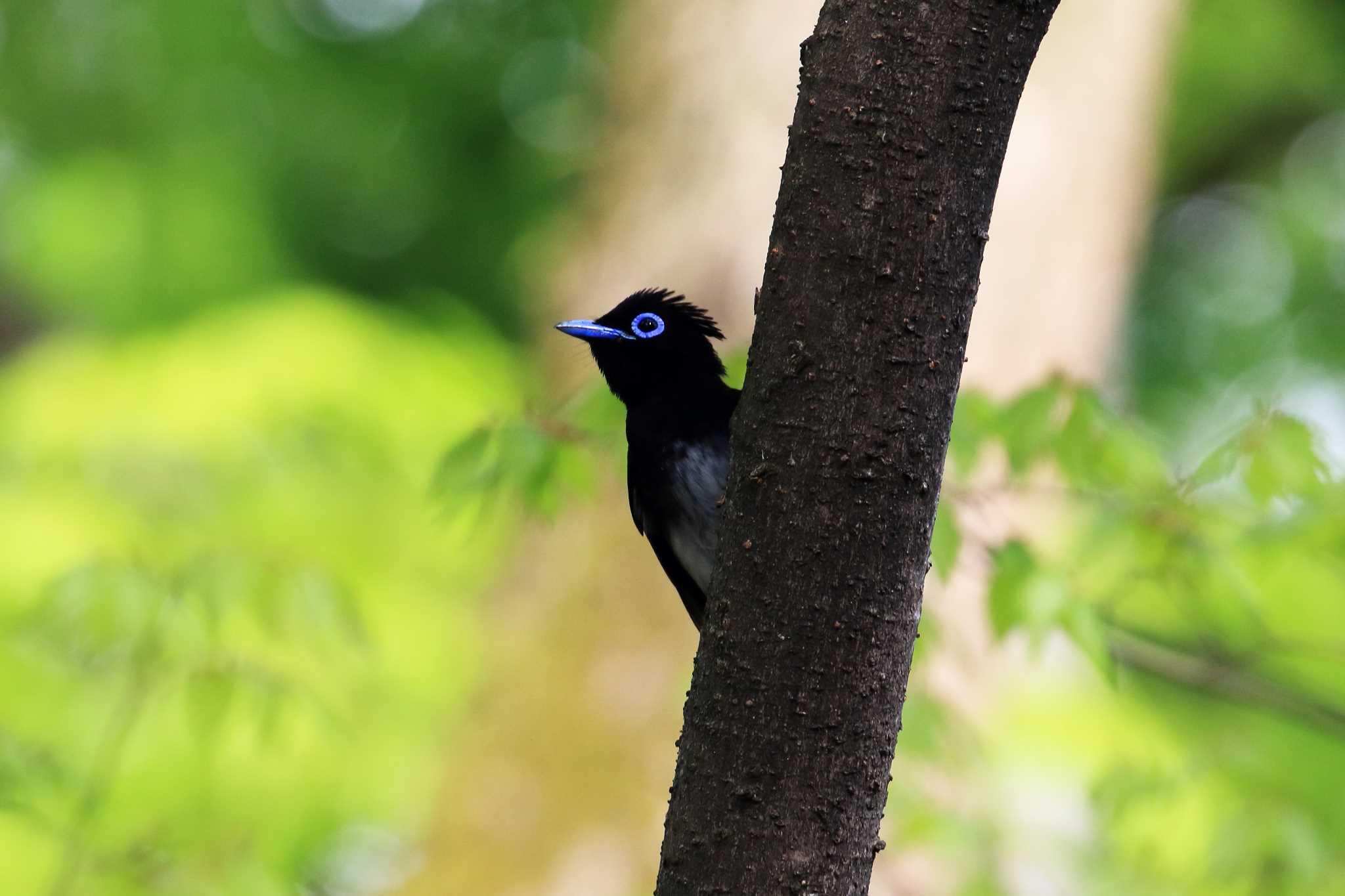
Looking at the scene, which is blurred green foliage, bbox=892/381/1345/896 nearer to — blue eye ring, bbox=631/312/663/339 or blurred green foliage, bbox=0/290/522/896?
blue eye ring, bbox=631/312/663/339

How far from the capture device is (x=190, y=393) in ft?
18.6

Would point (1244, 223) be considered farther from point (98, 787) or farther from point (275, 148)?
point (98, 787)

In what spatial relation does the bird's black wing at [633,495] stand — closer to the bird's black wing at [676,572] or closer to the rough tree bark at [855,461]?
the bird's black wing at [676,572]

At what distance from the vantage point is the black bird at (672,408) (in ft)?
8.57

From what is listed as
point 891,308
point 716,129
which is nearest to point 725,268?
point 716,129

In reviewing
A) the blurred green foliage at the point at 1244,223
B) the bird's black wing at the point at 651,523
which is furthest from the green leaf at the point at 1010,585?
the blurred green foliage at the point at 1244,223

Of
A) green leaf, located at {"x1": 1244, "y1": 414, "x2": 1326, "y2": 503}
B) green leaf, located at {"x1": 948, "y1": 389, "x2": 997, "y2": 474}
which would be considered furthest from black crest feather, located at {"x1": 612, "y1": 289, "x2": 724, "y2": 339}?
green leaf, located at {"x1": 1244, "y1": 414, "x2": 1326, "y2": 503}

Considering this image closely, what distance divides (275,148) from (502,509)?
4.63 metres

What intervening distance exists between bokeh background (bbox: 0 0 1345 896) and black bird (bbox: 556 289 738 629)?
4.7 inches

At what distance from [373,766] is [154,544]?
5.10 feet

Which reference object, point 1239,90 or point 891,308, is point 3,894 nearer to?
point 891,308

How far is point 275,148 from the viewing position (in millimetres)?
9320

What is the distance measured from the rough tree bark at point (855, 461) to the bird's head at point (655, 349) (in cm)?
115

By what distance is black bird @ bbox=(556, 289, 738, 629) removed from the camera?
261 cm
